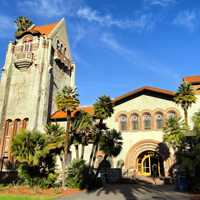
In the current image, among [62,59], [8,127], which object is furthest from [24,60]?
[8,127]

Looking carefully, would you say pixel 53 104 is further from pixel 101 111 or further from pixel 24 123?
pixel 101 111

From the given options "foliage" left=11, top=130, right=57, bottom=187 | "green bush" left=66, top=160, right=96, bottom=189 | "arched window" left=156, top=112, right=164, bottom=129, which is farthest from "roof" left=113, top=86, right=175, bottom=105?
"foliage" left=11, top=130, right=57, bottom=187

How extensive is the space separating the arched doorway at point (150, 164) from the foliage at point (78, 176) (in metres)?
8.82

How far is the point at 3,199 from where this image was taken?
642 inches

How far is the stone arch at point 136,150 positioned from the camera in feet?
97.8

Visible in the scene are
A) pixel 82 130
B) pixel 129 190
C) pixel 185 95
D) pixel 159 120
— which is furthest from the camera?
pixel 159 120

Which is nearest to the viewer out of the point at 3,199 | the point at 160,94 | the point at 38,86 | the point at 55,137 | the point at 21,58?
the point at 3,199

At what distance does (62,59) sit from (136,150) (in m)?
20.1

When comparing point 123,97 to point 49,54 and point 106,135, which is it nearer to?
point 106,135

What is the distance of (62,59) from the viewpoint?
42.0 metres

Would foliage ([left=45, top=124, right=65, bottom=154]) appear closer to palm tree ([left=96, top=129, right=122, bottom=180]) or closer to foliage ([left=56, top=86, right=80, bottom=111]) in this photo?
foliage ([left=56, top=86, right=80, bottom=111])

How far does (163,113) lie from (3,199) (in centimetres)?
2067

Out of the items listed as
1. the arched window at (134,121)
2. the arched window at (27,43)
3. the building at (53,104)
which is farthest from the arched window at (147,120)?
the arched window at (27,43)

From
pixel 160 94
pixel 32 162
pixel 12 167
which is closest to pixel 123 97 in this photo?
pixel 160 94
